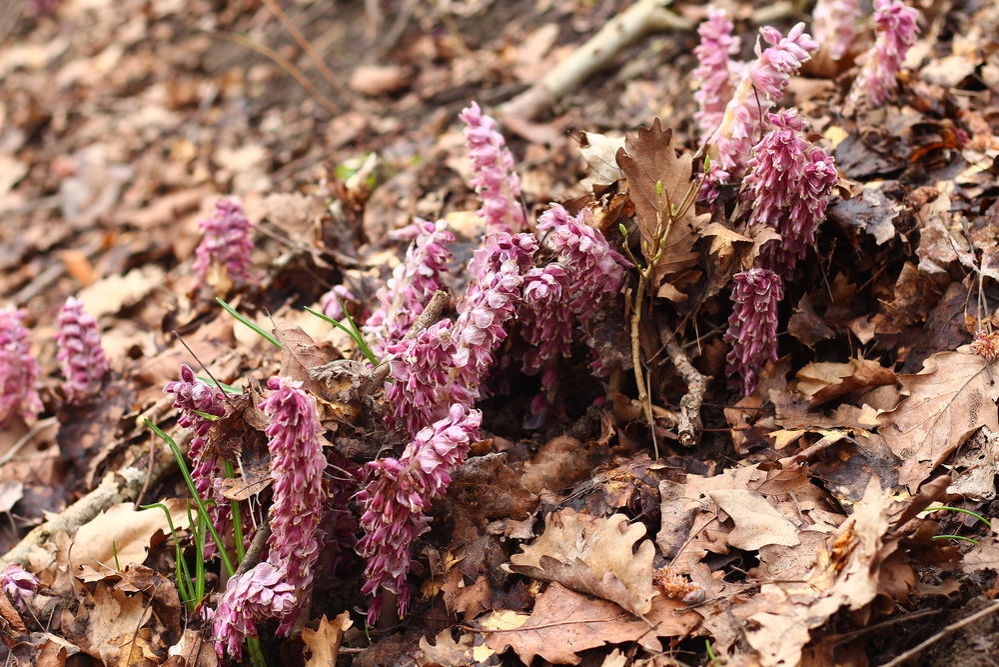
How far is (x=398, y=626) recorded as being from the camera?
2.13 meters

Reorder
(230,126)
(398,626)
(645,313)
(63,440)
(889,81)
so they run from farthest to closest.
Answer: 1. (230,126)
2. (63,440)
3. (889,81)
4. (645,313)
5. (398,626)

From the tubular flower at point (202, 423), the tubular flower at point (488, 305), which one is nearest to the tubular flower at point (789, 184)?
the tubular flower at point (488, 305)

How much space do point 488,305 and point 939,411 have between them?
1.22 meters

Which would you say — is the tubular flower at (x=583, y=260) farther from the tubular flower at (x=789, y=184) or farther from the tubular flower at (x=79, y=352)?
the tubular flower at (x=79, y=352)

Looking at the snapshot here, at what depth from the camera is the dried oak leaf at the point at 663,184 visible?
2.33m

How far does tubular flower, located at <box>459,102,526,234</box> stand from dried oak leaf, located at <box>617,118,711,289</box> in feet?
1.23

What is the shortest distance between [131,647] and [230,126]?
433 centimetres

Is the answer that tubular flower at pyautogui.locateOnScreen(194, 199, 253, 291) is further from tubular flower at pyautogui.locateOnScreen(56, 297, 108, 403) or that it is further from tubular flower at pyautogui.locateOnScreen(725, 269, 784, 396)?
tubular flower at pyautogui.locateOnScreen(725, 269, 784, 396)

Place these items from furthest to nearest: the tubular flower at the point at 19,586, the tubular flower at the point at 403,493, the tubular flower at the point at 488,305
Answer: the tubular flower at the point at 19,586 < the tubular flower at the point at 488,305 < the tubular flower at the point at 403,493

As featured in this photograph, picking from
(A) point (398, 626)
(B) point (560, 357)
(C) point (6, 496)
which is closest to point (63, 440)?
(C) point (6, 496)

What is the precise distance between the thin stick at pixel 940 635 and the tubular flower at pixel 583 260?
1.14 meters

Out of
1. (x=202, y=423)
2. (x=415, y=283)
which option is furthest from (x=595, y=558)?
(x=202, y=423)

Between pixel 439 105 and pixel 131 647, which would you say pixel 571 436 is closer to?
pixel 131 647

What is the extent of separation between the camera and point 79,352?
306 cm
